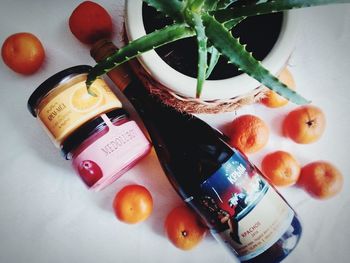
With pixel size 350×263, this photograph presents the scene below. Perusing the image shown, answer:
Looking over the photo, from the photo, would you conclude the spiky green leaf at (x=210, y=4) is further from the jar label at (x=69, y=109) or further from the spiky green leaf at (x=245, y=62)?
the jar label at (x=69, y=109)

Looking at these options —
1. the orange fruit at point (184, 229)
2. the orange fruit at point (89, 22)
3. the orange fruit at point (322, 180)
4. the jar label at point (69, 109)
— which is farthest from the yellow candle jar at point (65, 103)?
the orange fruit at point (322, 180)

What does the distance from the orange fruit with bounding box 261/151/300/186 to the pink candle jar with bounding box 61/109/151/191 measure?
0.71ft

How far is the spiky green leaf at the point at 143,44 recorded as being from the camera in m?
0.36

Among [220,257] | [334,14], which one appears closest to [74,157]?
[220,257]

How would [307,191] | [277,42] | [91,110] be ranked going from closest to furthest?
1. [277,42]
2. [91,110]
3. [307,191]

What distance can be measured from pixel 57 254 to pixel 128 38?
1.33 feet

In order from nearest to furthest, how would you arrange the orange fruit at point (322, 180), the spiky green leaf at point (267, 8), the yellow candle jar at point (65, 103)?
the spiky green leaf at point (267, 8)
the yellow candle jar at point (65, 103)
the orange fruit at point (322, 180)

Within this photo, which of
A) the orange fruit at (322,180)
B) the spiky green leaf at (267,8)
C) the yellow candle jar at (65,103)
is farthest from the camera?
the orange fruit at (322,180)

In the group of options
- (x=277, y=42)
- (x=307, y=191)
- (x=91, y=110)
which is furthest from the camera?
(x=307, y=191)

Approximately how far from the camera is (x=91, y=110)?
543 millimetres

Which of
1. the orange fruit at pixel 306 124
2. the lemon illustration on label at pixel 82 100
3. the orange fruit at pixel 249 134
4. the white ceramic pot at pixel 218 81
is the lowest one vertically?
the orange fruit at pixel 306 124

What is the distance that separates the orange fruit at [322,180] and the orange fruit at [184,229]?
0.62 feet

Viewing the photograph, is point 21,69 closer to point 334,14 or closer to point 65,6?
point 65,6

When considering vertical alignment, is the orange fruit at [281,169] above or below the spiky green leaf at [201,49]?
below
